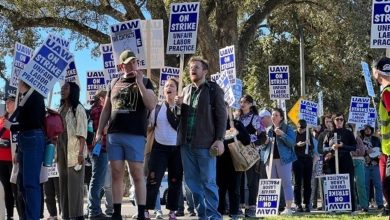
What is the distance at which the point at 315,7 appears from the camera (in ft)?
78.6

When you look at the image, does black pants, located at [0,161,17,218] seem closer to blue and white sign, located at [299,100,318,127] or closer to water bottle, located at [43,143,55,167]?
water bottle, located at [43,143,55,167]

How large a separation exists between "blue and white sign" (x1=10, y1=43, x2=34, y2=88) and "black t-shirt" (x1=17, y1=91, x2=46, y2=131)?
2977 millimetres

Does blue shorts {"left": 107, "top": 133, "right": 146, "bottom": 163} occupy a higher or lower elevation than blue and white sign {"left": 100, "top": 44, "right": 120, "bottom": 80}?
lower

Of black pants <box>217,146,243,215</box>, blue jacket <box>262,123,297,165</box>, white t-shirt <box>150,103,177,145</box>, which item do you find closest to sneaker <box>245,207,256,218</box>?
blue jacket <box>262,123,297,165</box>

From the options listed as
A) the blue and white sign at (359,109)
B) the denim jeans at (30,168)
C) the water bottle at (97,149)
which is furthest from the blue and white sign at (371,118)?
the denim jeans at (30,168)

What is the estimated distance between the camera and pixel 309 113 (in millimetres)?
15742

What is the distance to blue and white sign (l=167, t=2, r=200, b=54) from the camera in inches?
436

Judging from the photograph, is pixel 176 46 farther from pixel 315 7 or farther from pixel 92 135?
pixel 315 7

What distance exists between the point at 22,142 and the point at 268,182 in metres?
5.24

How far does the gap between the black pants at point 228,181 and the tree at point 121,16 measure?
35.1 feet

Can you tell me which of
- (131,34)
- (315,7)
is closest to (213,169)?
(131,34)

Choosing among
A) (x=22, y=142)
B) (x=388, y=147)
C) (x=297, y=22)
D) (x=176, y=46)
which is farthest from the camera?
(x=297, y=22)

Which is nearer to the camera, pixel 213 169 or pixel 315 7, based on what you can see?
pixel 213 169

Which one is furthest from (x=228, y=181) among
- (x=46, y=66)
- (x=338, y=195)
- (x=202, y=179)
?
(x=338, y=195)
